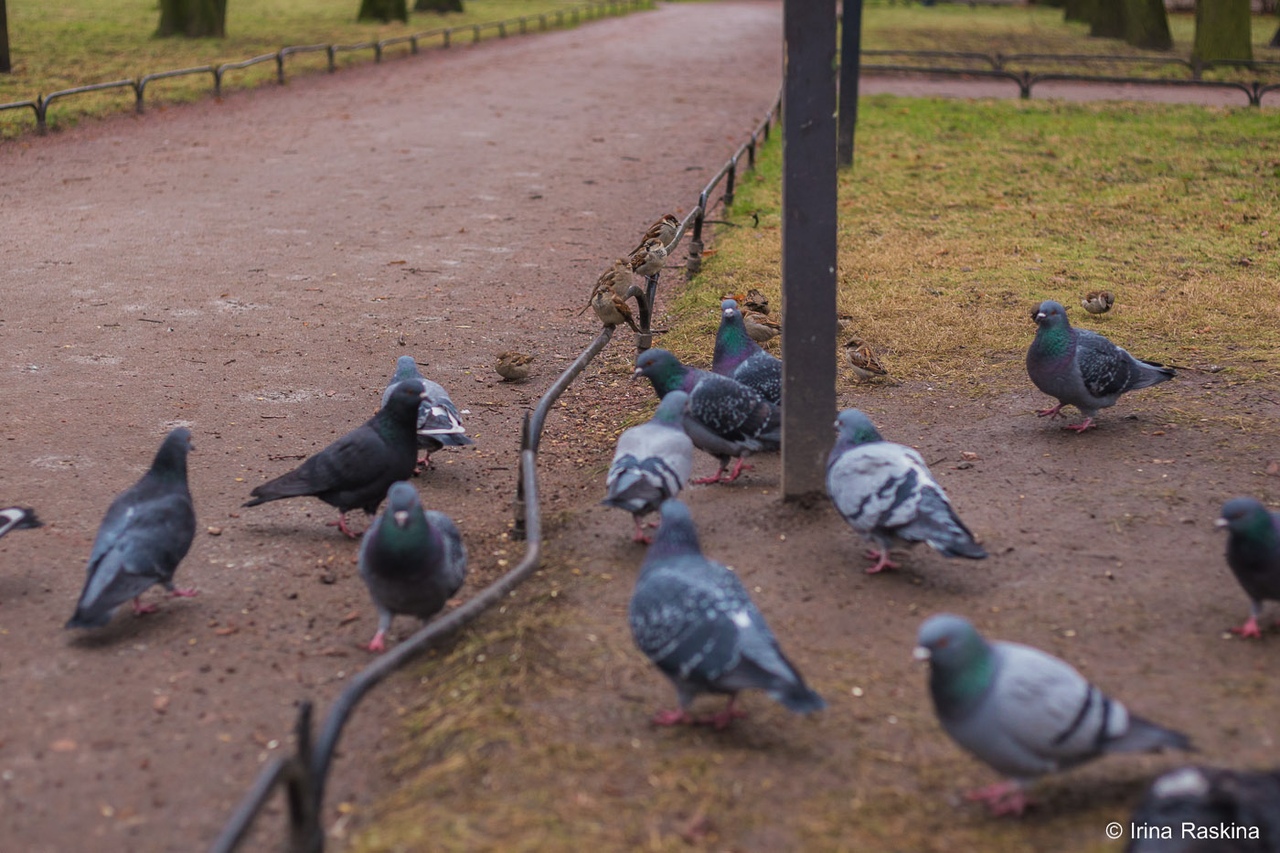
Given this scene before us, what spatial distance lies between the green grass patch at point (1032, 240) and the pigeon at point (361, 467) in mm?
2490

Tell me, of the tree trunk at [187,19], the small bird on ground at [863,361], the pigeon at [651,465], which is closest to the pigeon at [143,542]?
the pigeon at [651,465]

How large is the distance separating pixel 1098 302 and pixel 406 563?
5.46 meters

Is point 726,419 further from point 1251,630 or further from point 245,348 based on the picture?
point 245,348

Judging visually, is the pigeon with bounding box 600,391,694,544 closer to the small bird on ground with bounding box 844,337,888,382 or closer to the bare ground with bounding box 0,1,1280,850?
the bare ground with bounding box 0,1,1280,850

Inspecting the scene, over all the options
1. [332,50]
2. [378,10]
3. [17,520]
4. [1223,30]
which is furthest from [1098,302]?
[378,10]

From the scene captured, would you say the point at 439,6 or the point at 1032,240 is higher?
the point at 439,6

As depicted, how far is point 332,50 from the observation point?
21.4 m

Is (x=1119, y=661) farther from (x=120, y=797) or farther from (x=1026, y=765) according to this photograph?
(x=120, y=797)

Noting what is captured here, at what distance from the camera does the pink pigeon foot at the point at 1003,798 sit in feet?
10.9

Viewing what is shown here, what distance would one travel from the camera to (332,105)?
1805 cm

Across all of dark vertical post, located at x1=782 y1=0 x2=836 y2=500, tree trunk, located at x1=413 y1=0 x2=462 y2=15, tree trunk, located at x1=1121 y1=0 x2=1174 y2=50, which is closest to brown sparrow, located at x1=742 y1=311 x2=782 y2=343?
dark vertical post, located at x1=782 y1=0 x2=836 y2=500

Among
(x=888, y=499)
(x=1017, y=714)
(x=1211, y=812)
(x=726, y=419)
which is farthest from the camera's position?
(x=726, y=419)

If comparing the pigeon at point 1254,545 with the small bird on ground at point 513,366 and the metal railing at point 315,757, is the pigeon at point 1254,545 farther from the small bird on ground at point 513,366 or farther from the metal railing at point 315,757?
the small bird on ground at point 513,366

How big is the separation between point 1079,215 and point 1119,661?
26.8ft
